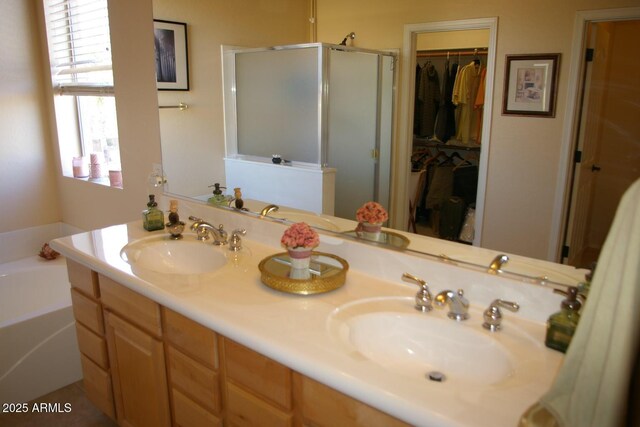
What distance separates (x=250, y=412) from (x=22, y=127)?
274 cm

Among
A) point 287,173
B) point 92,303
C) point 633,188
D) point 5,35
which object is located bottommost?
point 92,303

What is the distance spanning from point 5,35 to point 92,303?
6.77 ft

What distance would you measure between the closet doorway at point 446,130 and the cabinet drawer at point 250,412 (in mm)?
736

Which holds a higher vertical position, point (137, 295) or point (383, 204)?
point (383, 204)

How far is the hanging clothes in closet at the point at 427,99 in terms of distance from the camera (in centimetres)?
153

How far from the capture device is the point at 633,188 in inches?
Answer: 27.7

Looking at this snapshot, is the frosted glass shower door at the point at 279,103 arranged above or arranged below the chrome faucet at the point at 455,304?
above

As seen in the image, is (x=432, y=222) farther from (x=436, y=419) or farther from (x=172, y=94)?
(x=172, y=94)

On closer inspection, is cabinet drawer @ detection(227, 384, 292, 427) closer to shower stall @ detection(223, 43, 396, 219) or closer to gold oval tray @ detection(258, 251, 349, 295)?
gold oval tray @ detection(258, 251, 349, 295)

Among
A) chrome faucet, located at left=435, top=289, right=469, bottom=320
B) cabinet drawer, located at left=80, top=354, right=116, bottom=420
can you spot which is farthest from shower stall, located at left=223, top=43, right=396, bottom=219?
cabinet drawer, located at left=80, top=354, right=116, bottom=420

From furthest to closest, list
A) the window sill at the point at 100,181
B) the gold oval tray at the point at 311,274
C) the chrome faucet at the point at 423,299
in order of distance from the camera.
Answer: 1. the window sill at the point at 100,181
2. the gold oval tray at the point at 311,274
3. the chrome faucet at the point at 423,299

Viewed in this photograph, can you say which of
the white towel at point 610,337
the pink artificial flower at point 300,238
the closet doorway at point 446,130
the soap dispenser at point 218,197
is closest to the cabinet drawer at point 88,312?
the soap dispenser at point 218,197

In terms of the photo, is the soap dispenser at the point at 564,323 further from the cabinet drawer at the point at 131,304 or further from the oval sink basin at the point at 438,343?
the cabinet drawer at the point at 131,304

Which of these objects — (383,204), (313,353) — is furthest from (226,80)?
(313,353)
